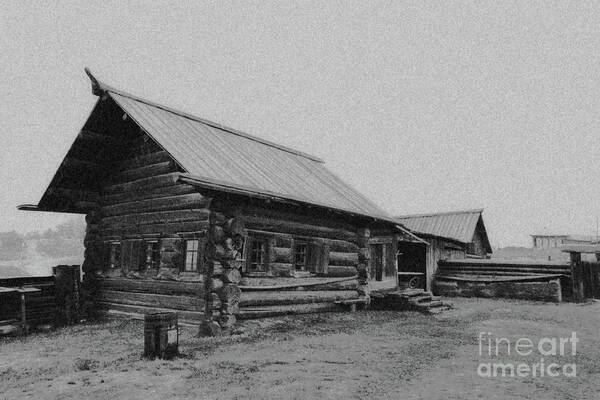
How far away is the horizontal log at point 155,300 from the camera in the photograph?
1044 cm

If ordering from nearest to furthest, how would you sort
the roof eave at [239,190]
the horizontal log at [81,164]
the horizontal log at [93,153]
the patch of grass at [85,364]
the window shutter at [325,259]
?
the patch of grass at [85,364] → the roof eave at [239,190] → the horizontal log at [93,153] → the horizontal log at [81,164] → the window shutter at [325,259]

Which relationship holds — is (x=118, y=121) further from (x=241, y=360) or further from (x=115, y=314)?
(x=241, y=360)

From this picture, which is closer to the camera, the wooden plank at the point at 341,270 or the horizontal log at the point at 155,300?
the horizontal log at the point at 155,300

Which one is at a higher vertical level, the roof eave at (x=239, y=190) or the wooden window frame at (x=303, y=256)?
the roof eave at (x=239, y=190)

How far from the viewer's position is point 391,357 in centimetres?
772

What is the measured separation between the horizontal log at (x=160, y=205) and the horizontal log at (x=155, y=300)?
2.22m

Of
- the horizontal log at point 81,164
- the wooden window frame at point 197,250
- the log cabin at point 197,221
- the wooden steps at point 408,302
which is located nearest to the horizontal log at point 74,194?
the log cabin at point 197,221

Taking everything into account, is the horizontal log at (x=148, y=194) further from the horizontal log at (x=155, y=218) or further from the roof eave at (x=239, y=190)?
the roof eave at (x=239, y=190)

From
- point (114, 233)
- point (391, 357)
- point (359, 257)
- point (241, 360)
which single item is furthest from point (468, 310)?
point (114, 233)

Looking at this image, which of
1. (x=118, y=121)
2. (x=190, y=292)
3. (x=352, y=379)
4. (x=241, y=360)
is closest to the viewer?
(x=352, y=379)

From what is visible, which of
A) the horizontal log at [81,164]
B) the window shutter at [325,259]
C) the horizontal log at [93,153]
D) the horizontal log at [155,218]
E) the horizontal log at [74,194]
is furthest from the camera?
the horizontal log at [74,194]

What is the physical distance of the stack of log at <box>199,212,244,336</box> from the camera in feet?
32.9

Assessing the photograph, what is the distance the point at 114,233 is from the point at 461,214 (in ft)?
74.6

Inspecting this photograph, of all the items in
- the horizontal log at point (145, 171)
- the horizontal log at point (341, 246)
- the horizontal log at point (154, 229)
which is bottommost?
the horizontal log at point (341, 246)
